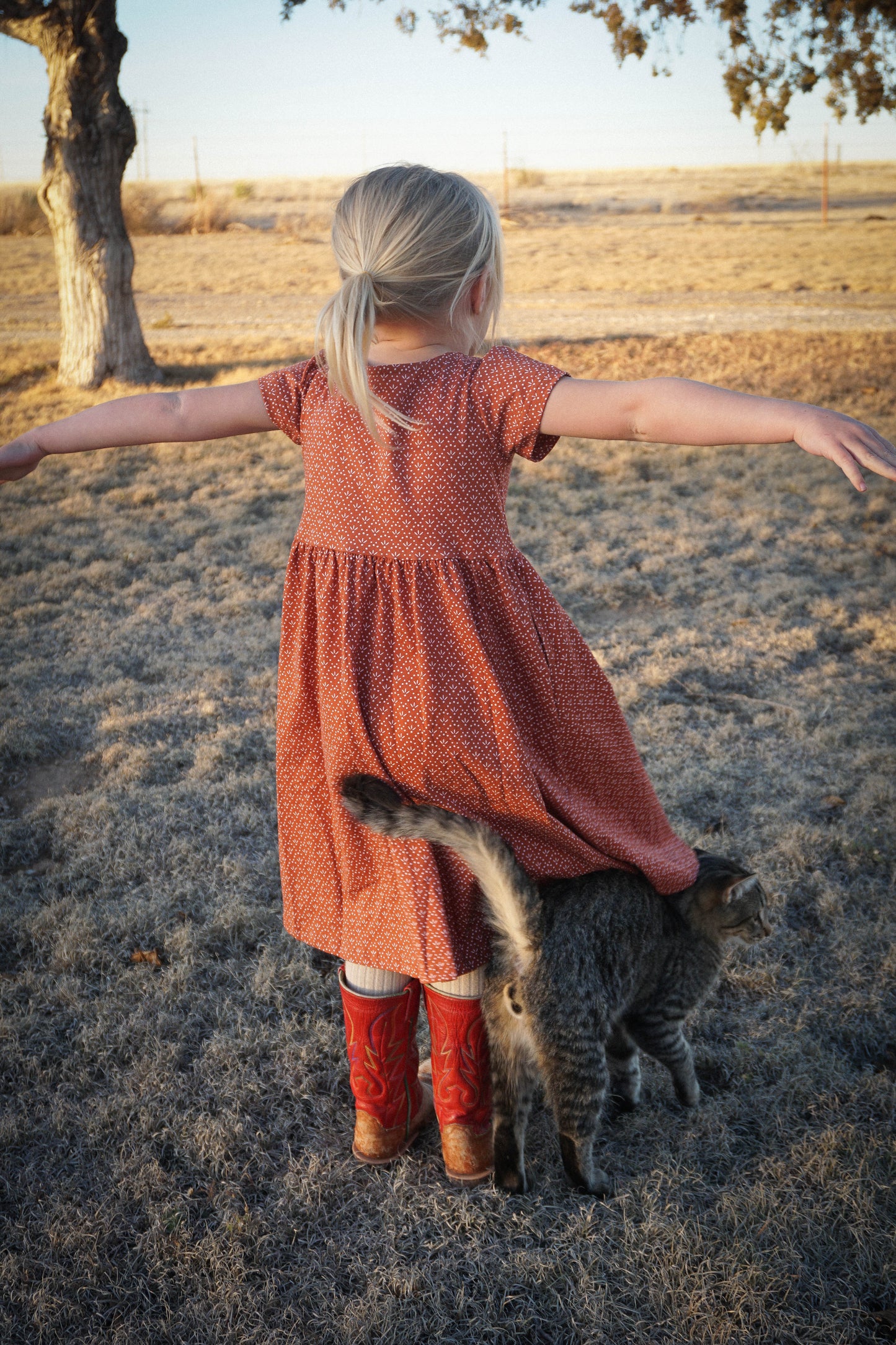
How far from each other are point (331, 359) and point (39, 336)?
12.3 metres

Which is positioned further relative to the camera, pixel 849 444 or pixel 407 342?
pixel 407 342

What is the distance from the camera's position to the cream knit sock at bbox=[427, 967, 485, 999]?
1783 mm

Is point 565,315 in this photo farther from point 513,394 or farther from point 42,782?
point 513,394

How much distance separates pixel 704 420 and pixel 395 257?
590 mm

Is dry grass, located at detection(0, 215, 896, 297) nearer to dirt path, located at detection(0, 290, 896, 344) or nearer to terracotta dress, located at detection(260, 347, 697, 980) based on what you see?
dirt path, located at detection(0, 290, 896, 344)

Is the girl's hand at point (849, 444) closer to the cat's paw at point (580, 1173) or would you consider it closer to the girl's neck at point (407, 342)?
the girl's neck at point (407, 342)

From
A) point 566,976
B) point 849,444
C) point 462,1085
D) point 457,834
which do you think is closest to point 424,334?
point 849,444

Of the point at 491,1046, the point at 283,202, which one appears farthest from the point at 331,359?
the point at 283,202

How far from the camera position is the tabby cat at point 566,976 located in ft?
5.16

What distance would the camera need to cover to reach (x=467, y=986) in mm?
1786

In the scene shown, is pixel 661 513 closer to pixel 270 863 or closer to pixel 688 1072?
pixel 270 863

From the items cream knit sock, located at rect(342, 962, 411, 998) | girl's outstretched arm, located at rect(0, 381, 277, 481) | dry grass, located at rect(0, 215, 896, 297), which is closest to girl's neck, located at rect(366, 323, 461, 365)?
girl's outstretched arm, located at rect(0, 381, 277, 481)

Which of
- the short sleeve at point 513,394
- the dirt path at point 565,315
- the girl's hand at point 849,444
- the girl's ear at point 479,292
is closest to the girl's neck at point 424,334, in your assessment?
the girl's ear at point 479,292

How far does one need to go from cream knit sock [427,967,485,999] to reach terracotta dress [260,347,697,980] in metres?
0.08
